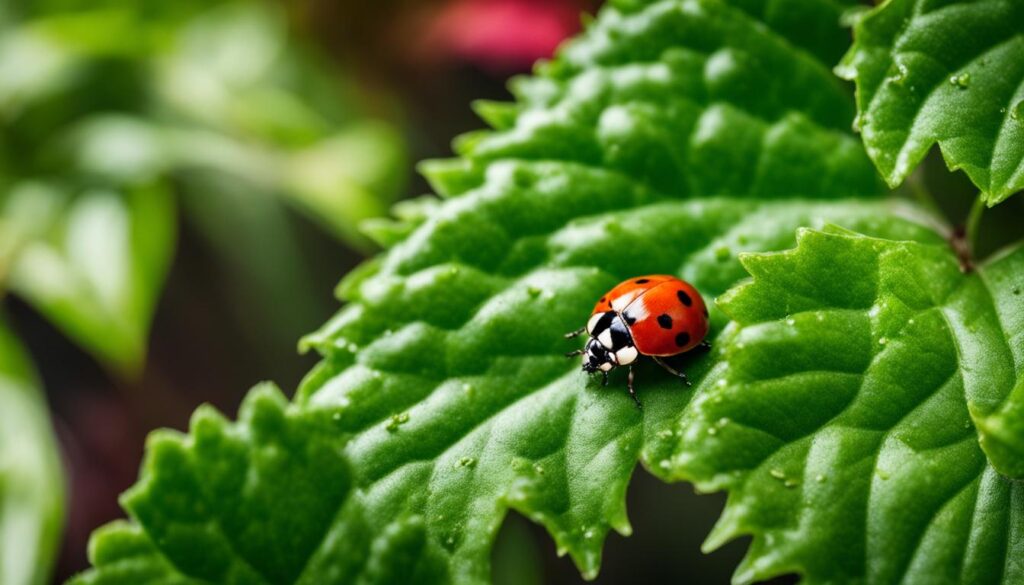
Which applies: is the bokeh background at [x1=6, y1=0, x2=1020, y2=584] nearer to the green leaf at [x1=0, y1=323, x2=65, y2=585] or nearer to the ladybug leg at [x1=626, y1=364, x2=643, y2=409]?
the green leaf at [x1=0, y1=323, x2=65, y2=585]

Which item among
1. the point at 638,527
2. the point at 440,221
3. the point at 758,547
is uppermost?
the point at 440,221

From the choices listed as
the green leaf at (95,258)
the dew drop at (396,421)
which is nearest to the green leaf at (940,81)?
the dew drop at (396,421)

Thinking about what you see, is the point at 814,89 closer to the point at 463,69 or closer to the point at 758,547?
the point at 758,547

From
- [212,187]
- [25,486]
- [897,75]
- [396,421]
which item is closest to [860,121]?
[897,75]

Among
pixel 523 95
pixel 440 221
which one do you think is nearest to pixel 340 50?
pixel 523 95

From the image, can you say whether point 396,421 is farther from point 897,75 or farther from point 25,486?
point 25,486

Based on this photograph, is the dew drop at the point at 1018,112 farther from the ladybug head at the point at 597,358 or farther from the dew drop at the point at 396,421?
the dew drop at the point at 396,421
